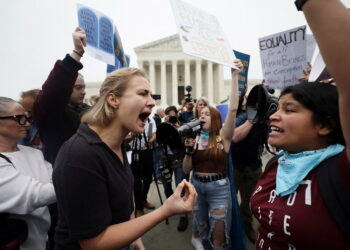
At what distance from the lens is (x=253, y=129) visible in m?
3.17

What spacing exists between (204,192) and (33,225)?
5.64 ft

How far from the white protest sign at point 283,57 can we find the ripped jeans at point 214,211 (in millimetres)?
1635

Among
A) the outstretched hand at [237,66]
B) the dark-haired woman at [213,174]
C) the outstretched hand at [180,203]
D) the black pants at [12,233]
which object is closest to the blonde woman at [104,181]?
the outstretched hand at [180,203]

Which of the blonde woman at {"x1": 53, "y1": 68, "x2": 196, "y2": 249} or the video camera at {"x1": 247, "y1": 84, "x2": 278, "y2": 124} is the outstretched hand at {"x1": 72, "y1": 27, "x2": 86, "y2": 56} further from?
the video camera at {"x1": 247, "y1": 84, "x2": 278, "y2": 124}

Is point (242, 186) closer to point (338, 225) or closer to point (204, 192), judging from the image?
point (204, 192)

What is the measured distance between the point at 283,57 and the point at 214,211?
7.36 feet

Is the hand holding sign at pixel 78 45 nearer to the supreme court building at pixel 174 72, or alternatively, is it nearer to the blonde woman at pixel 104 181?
the blonde woman at pixel 104 181

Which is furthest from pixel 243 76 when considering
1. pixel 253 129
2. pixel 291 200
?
pixel 291 200

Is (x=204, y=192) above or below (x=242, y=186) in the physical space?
above

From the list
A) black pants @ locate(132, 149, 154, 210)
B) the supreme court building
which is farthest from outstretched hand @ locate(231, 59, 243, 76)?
the supreme court building

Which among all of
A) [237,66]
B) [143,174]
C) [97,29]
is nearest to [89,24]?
[97,29]

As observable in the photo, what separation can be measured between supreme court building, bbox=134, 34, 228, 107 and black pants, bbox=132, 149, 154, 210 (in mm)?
28972

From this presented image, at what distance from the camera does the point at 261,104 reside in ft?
6.08

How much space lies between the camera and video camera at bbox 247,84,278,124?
174cm
